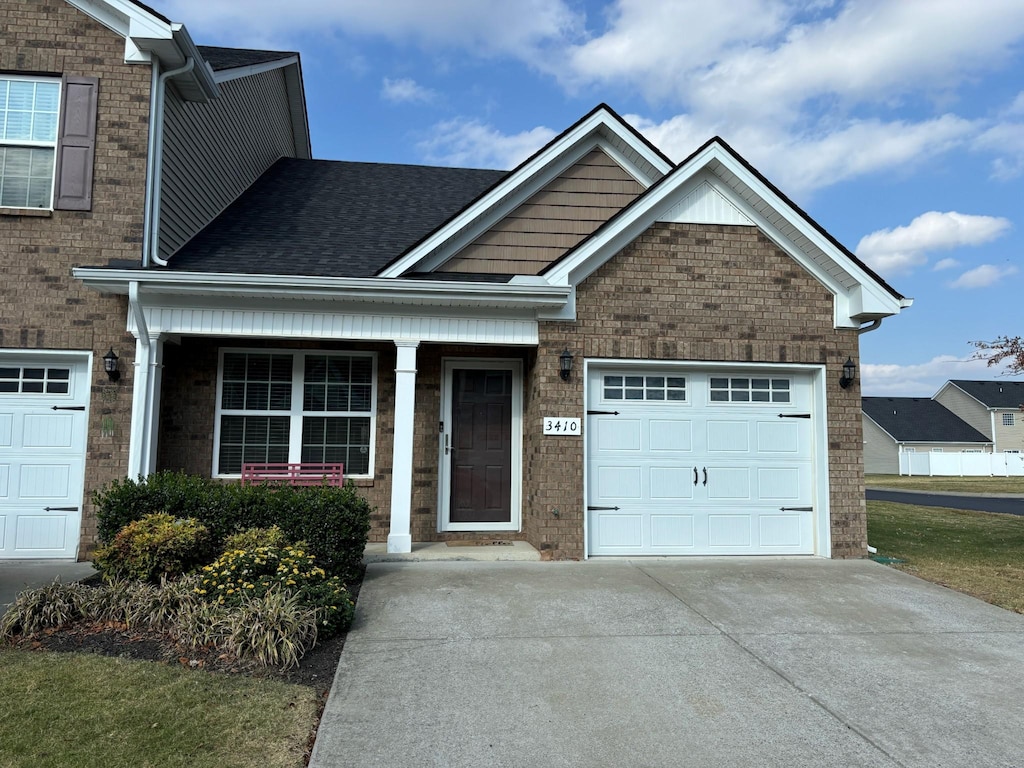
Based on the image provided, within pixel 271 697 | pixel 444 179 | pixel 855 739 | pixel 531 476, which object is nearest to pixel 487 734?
pixel 271 697

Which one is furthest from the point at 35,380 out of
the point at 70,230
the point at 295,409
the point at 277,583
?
the point at 277,583

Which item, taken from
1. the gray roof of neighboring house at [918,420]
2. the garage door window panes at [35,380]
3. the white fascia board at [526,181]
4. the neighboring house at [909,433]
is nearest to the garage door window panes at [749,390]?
the white fascia board at [526,181]

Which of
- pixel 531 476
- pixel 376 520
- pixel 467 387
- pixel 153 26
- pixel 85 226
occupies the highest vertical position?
pixel 153 26

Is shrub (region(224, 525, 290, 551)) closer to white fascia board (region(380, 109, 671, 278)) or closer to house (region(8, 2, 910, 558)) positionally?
house (region(8, 2, 910, 558))

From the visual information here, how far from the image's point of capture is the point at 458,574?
7.04 metres

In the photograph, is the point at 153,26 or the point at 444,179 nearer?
the point at 153,26

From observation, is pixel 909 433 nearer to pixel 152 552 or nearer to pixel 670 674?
pixel 670 674

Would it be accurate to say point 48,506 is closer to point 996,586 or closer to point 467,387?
point 467,387

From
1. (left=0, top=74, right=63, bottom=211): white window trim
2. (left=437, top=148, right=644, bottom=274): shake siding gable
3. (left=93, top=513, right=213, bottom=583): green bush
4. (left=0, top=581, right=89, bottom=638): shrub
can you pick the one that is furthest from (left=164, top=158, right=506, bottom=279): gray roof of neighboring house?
(left=0, top=581, right=89, bottom=638): shrub

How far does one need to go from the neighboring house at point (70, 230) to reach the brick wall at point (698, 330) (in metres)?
4.49

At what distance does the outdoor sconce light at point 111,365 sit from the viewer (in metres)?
7.52

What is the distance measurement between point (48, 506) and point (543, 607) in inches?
219

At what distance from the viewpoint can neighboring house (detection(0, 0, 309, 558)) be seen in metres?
7.60

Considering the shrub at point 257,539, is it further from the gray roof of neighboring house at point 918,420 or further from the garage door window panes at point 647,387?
the gray roof of neighboring house at point 918,420
